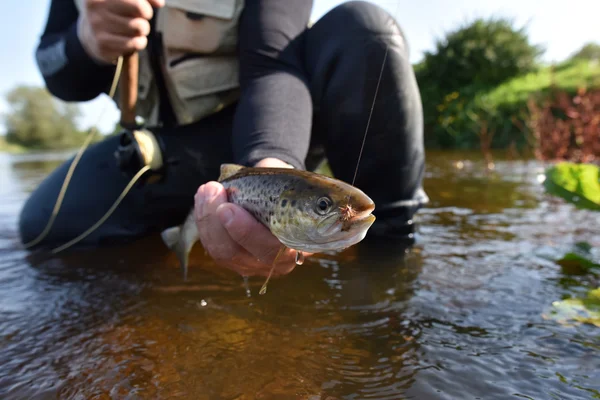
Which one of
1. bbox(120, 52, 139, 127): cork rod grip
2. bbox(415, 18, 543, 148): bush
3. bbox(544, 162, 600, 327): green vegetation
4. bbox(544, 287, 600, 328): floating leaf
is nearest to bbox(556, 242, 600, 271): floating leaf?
bbox(544, 162, 600, 327): green vegetation

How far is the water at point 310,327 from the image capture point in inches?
45.9

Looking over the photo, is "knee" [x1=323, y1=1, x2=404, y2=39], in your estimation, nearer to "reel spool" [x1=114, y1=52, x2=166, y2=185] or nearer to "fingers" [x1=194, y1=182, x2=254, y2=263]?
"reel spool" [x1=114, y1=52, x2=166, y2=185]

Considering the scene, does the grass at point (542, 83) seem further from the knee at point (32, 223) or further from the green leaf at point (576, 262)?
the knee at point (32, 223)

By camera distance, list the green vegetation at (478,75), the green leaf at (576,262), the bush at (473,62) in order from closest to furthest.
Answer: the green leaf at (576,262), the green vegetation at (478,75), the bush at (473,62)

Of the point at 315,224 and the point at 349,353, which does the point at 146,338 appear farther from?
the point at 315,224

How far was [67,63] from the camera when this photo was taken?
2.25 meters

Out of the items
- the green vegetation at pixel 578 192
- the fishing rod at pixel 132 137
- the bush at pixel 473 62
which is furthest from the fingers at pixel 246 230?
the bush at pixel 473 62

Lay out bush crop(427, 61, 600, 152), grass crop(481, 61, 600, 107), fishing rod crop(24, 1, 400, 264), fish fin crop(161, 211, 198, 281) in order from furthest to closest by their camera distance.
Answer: grass crop(481, 61, 600, 107) < bush crop(427, 61, 600, 152) < fishing rod crop(24, 1, 400, 264) < fish fin crop(161, 211, 198, 281)

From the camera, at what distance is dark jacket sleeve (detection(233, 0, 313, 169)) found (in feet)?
5.49

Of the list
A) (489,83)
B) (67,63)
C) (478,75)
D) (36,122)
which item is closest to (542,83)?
(489,83)

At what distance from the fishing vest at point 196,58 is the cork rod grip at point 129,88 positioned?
0.87 feet

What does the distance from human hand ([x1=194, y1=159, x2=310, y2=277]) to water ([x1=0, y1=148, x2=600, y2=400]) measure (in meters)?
0.27

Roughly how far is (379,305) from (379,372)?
0.48 metres

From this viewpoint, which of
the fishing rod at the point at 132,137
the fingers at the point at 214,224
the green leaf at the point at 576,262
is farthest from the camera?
the fishing rod at the point at 132,137
